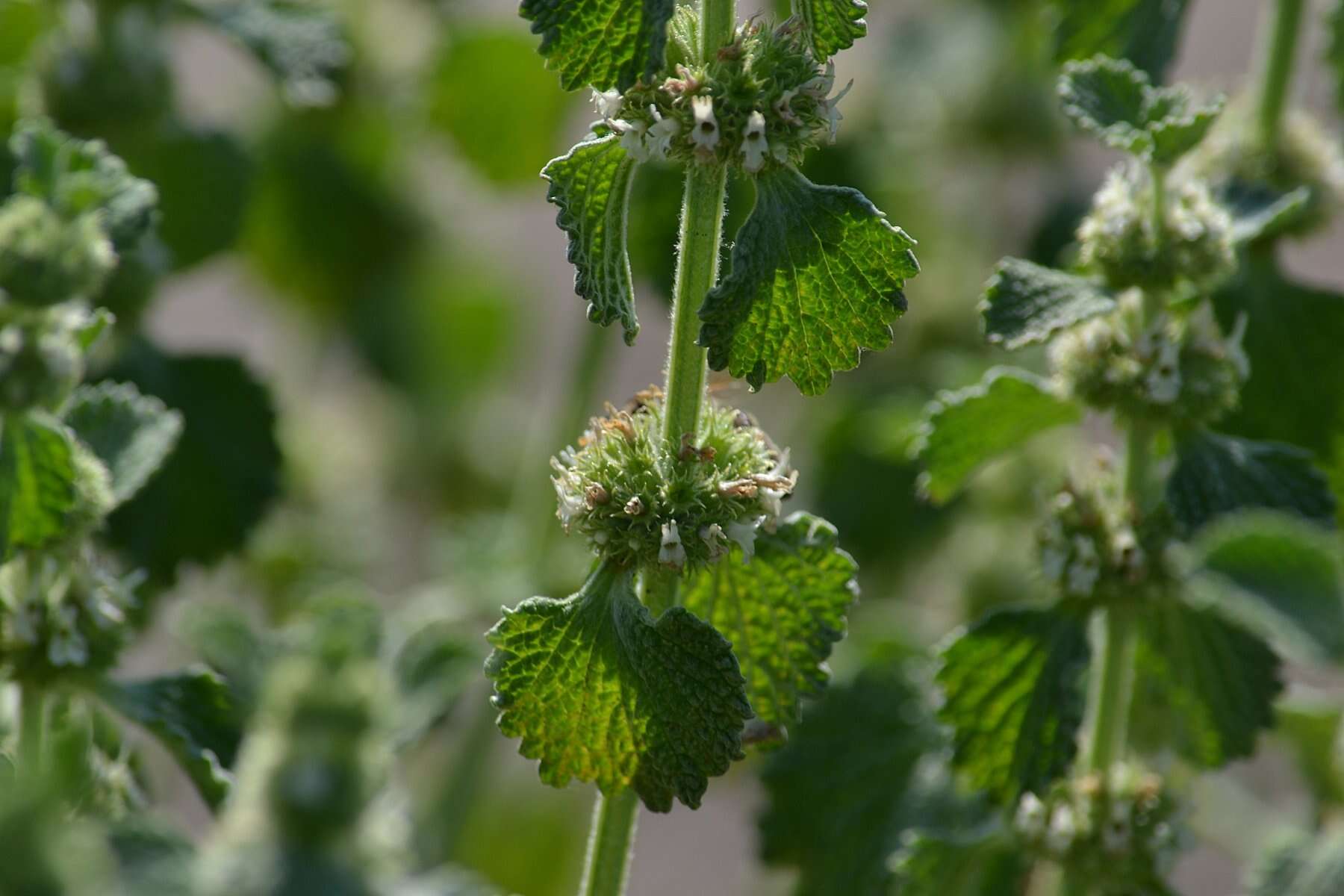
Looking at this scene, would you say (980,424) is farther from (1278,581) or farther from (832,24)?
(832,24)

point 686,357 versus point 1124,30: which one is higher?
point 1124,30

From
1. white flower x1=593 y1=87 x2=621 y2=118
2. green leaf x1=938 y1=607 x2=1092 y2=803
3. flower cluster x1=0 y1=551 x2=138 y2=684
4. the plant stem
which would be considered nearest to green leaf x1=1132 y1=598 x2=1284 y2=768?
green leaf x1=938 y1=607 x2=1092 y2=803

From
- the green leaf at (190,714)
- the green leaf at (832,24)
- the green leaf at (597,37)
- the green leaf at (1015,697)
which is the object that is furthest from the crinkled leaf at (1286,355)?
the green leaf at (190,714)

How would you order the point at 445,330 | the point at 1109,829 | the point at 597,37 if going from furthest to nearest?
the point at 445,330
the point at 1109,829
the point at 597,37

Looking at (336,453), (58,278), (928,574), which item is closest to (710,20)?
(58,278)

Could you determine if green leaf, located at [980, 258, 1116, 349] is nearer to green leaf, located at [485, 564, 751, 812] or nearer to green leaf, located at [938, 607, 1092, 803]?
green leaf, located at [938, 607, 1092, 803]

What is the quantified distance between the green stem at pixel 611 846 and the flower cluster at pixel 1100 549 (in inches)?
26.4

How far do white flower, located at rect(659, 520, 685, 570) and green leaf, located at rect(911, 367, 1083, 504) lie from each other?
0.60m

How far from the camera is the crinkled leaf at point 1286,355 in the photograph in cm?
231

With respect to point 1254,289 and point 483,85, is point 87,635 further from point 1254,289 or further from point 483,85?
point 483,85

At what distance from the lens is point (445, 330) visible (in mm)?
4195

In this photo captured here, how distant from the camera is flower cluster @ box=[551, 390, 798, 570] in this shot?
5.23 feet

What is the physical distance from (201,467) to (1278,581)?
149 centimetres

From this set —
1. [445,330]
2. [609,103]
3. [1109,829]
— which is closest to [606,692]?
[609,103]
